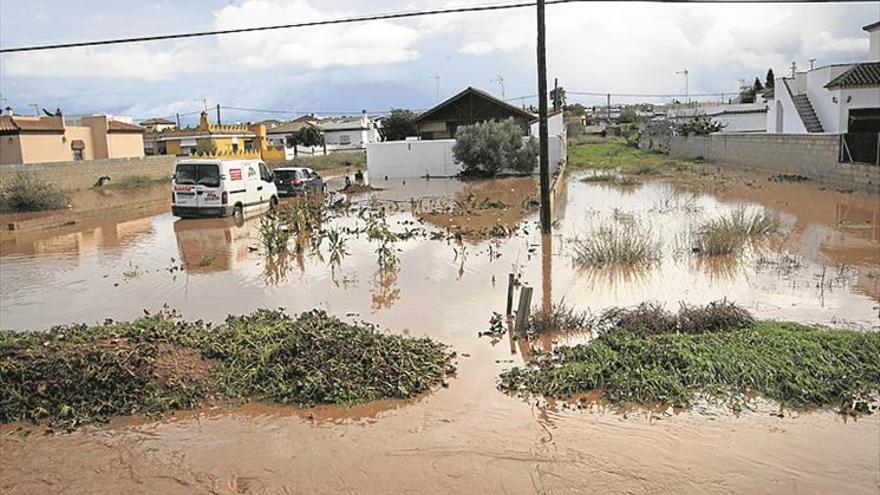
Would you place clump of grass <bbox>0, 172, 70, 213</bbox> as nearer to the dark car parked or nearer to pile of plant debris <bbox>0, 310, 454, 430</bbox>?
the dark car parked

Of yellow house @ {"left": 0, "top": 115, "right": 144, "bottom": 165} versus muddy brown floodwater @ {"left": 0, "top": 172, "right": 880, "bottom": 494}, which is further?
yellow house @ {"left": 0, "top": 115, "right": 144, "bottom": 165}

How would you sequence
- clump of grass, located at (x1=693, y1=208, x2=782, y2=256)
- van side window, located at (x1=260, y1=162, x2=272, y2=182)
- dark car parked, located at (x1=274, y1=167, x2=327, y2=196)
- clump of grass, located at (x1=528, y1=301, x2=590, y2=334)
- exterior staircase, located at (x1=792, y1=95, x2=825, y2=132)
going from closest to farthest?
1. clump of grass, located at (x1=528, y1=301, x2=590, y2=334)
2. clump of grass, located at (x1=693, y1=208, x2=782, y2=256)
3. van side window, located at (x1=260, y1=162, x2=272, y2=182)
4. dark car parked, located at (x1=274, y1=167, x2=327, y2=196)
5. exterior staircase, located at (x1=792, y1=95, x2=825, y2=132)

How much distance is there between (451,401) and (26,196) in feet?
85.9

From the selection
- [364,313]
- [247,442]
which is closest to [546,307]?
[364,313]

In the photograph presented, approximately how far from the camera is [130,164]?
39.7 meters

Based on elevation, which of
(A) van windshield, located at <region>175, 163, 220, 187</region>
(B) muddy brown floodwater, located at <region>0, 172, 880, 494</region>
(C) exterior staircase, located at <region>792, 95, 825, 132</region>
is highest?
(C) exterior staircase, located at <region>792, 95, 825, 132</region>

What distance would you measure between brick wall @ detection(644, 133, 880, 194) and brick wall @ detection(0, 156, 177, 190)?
110ft

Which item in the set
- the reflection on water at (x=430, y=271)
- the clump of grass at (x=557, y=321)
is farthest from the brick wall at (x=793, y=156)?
the clump of grass at (x=557, y=321)

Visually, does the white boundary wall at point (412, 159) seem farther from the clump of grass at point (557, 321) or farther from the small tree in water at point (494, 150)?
the clump of grass at point (557, 321)

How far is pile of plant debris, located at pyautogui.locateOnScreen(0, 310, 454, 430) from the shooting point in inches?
285

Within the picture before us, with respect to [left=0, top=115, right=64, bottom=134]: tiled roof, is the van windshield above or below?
below

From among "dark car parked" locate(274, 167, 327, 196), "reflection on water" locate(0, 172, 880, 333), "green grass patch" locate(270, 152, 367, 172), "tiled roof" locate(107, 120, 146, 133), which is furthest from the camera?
"green grass patch" locate(270, 152, 367, 172)

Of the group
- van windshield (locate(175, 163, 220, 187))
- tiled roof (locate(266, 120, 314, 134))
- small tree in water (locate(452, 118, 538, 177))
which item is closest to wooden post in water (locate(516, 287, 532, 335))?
van windshield (locate(175, 163, 220, 187))

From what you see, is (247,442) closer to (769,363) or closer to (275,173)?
(769,363)
